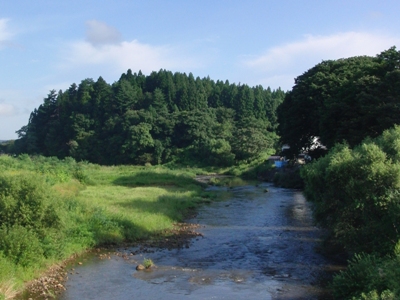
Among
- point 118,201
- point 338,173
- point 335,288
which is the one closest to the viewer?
point 335,288

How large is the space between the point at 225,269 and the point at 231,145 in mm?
64075

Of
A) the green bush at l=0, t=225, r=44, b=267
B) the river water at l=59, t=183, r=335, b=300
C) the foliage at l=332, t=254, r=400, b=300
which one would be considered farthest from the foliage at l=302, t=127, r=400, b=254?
the green bush at l=0, t=225, r=44, b=267

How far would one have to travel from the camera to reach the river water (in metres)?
17.9

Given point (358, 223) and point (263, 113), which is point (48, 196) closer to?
point (358, 223)

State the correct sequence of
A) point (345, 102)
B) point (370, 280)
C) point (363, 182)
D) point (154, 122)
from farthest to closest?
1. point (154, 122)
2. point (345, 102)
3. point (363, 182)
4. point (370, 280)

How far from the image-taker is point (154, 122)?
3627 inches

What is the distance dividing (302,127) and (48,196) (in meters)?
34.7

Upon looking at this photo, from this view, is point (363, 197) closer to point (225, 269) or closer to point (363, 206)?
point (363, 206)

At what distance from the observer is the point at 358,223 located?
20.6m

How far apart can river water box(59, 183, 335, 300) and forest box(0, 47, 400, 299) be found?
1.90m

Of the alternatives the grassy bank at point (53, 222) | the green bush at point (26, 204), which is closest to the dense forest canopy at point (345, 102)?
the grassy bank at point (53, 222)

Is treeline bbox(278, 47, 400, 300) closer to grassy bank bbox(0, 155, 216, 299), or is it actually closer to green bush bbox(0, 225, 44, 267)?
grassy bank bbox(0, 155, 216, 299)

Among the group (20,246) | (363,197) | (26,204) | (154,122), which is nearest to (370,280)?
(363,197)

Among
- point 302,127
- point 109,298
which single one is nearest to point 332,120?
point 302,127
